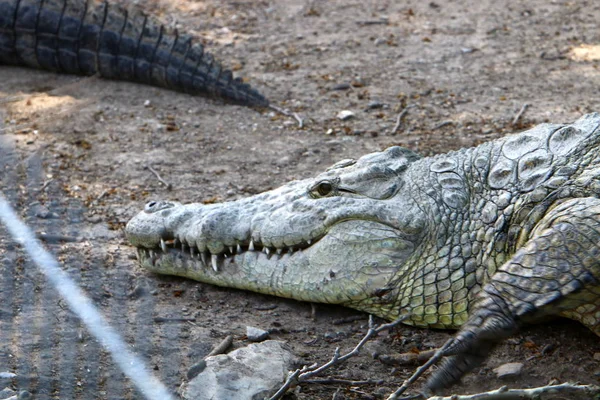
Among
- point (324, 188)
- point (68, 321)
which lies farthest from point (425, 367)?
point (68, 321)

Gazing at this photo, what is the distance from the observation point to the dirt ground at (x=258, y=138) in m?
3.18

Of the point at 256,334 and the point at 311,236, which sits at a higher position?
the point at 311,236

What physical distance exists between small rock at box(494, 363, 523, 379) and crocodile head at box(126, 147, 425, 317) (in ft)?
1.64

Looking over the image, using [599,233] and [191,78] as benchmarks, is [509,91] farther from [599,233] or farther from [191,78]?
[599,233]

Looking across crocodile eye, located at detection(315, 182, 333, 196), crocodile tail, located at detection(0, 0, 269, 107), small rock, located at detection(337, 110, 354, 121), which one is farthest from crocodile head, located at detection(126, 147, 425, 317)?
crocodile tail, located at detection(0, 0, 269, 107)

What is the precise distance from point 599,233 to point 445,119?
2.77m

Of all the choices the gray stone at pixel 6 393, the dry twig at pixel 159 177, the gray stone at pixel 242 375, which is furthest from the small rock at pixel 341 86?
the gray stone at pixel 6 393

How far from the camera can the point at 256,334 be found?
3336mm

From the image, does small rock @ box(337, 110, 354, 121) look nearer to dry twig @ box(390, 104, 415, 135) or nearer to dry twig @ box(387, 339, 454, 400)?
dry twig @ box(390, 104, 415, 135)

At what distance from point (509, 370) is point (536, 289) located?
0.40 m

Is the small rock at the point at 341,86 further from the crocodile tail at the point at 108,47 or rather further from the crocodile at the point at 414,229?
the crocodile at the point at 414,229

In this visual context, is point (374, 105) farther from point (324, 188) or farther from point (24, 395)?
point (24, 395)

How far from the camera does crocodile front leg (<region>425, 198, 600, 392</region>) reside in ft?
8.71

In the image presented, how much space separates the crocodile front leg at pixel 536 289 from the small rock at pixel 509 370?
0.29 m
